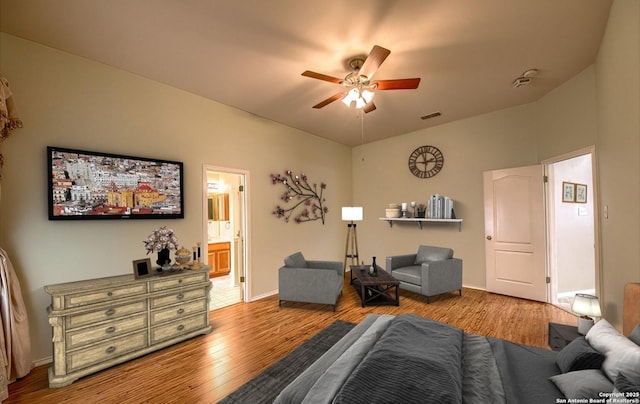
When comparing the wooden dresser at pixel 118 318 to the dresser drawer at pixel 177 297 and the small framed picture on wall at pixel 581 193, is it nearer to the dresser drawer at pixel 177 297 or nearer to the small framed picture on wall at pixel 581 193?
the dresser drawer at pixel 177 297

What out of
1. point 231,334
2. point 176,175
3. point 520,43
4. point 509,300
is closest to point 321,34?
point 520,43

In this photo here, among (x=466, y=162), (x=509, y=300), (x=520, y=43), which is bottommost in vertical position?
(x=509, y=300)

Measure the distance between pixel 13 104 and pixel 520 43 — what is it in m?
4.70

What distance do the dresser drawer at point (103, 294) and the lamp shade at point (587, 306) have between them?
413 cm

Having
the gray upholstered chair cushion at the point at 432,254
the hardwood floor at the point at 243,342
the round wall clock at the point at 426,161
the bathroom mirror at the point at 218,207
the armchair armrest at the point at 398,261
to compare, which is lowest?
the hardwood floor at the point at 243,342

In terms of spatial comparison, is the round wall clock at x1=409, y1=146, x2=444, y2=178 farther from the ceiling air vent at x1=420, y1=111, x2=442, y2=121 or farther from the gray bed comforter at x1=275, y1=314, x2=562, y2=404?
the gray bed comforter at x1=275, y1=314, x2=562, y2=404

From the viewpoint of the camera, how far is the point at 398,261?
4.60 metres

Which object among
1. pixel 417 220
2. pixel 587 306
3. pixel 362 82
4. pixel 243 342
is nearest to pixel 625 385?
pixel 587 306

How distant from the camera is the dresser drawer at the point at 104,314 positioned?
88.1 inches

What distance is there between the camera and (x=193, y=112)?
357 cm

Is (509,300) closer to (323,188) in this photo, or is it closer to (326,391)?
(323,188)

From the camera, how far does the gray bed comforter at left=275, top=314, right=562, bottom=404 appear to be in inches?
45.1

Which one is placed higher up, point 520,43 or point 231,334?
point 520,43

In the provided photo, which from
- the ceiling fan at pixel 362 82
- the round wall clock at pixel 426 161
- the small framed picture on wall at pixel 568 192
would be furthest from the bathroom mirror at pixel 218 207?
the small framed picture on wall at pixel 568 192
